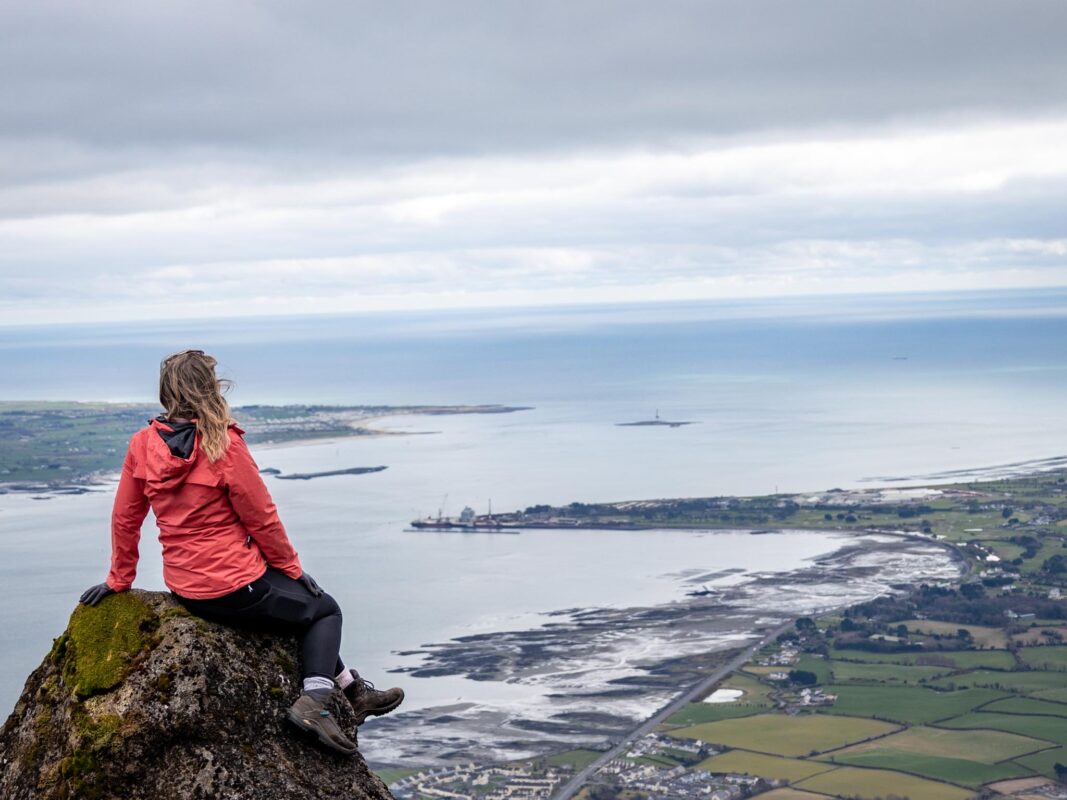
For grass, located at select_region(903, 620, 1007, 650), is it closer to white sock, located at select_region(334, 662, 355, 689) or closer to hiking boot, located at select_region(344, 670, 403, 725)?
hiking boot, located at select_region(344, 670, 403, 725)

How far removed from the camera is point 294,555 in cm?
624

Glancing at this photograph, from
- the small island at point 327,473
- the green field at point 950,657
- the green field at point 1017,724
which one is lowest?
the green field at point 1017,724

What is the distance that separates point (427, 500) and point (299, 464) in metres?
21.8

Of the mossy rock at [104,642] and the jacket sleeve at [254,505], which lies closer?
the mossy rock at [104,642]

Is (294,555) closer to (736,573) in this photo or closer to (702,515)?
(736,573)

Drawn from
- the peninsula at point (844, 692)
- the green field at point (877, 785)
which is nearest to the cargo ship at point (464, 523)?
the peninsula at point (844, 692)

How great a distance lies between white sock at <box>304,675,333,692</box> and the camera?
20.0 ft

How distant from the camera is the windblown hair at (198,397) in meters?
5.93

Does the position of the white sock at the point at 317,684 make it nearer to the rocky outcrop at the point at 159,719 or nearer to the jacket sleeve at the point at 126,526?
the rocky outcrop at the point at 159,719

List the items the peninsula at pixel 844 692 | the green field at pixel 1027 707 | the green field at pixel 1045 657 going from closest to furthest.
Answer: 1. the peninsula at pixel 844 692
2. the green field at pixel 1027 707
3. the green field at pixel 1045 657

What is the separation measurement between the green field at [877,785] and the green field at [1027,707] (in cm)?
868

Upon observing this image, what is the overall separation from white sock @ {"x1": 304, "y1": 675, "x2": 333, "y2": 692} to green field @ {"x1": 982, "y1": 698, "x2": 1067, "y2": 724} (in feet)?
140

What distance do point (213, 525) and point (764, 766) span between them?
34717mm

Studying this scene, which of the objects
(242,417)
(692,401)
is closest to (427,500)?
(242,417)
